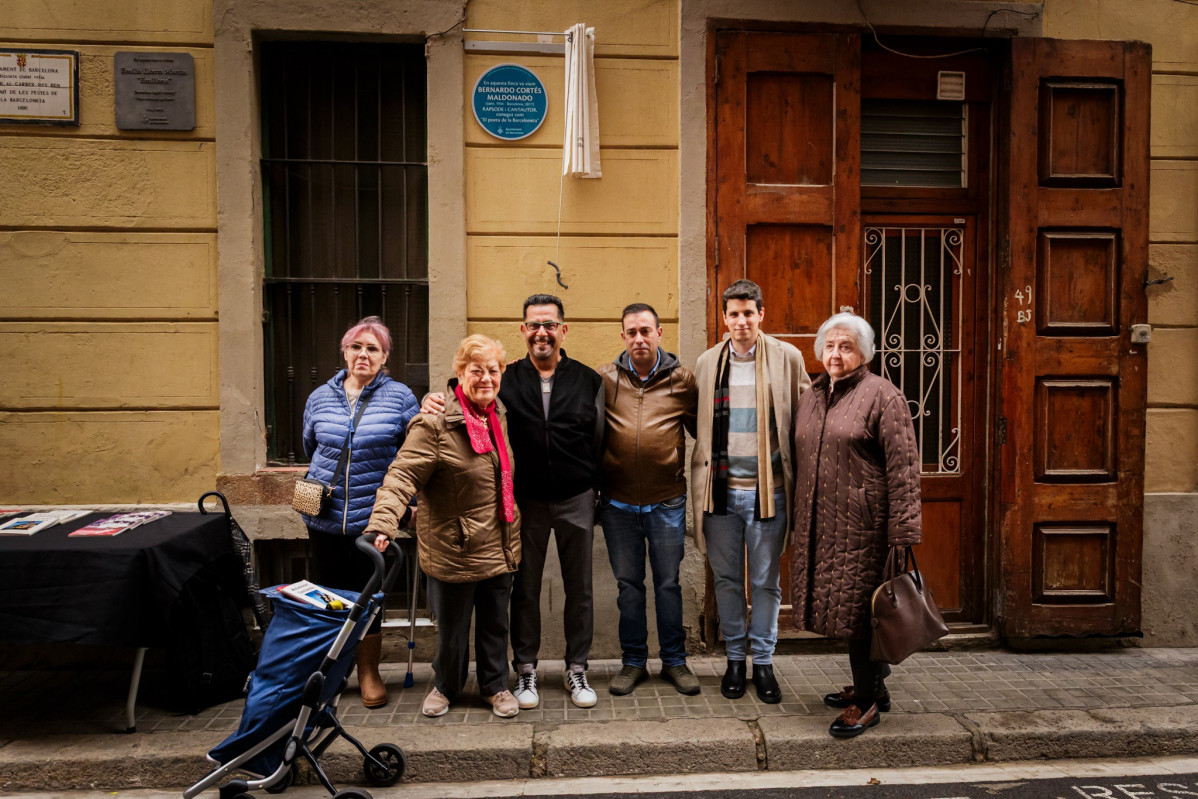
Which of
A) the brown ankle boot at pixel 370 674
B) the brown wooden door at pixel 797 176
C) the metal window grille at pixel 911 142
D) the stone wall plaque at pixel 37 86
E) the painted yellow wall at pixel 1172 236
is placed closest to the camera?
the brown ankle boot at pixel 370 674

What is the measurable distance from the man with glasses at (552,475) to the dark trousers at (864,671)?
1.28 metres

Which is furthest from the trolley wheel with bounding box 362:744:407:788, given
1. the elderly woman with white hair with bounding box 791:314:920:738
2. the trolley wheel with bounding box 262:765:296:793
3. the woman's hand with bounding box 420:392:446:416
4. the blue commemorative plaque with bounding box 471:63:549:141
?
the blue commemorative plaque with bounding box 471:63:549:141

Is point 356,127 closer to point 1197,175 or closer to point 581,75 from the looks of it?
point 581,75

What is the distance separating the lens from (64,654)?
4.73 meters

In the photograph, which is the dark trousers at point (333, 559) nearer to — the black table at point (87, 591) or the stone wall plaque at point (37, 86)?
the black table at point (87, 591)

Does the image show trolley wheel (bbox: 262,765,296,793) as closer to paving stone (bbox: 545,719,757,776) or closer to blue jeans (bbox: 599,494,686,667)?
paving stone (bbox: 545,719,757,776)

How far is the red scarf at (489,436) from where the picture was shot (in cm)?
389

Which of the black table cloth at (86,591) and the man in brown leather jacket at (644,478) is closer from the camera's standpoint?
the black table cloth at (86,591)

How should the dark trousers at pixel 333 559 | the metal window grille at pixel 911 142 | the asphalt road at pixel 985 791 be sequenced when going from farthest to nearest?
1. the metal window grille at pixel 911 142
2. the dark trousers at pixel 333 559
3. the asphalt road at pixel 985 791

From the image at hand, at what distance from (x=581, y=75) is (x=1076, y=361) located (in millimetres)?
3447

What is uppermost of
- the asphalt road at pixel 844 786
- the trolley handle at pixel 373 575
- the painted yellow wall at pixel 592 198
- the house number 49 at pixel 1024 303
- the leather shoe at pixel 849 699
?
the painted yellow wall at pixel 592 198

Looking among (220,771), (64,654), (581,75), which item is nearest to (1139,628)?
(581,75)

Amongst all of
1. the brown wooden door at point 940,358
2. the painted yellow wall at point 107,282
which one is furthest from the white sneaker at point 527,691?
the brown wooden door at point 940,358

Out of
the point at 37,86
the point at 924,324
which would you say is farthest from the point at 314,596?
the point at 924,324
